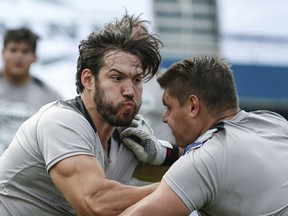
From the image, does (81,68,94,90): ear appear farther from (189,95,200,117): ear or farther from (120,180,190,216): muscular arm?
(120,180,190,216): muscular arm

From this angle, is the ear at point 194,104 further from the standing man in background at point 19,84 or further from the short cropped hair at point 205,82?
the standing man in background at point 19,84

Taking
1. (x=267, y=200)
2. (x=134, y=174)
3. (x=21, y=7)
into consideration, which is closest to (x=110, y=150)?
(x=134, y=174)

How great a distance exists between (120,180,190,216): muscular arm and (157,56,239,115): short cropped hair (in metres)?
0.51

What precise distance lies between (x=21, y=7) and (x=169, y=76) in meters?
8.93

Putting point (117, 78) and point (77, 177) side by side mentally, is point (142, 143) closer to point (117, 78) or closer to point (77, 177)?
point (117, 78)

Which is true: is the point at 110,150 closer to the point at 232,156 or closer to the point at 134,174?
the point at 134,174

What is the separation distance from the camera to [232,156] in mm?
4539

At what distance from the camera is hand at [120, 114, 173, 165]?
17.0 feet

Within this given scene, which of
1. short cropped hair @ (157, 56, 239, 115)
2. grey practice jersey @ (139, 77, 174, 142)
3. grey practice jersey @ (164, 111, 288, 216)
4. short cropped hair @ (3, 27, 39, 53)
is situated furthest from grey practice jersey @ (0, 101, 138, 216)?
short cropped hair @ (3, 27, 39, 53)

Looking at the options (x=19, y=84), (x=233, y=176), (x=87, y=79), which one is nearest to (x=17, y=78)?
(x=19, y=84)

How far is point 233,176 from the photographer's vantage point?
4.54m

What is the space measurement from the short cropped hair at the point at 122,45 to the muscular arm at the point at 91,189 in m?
0.57

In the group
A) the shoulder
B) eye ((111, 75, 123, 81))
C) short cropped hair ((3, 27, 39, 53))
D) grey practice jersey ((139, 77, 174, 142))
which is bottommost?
grey practice jersey ((139, 77, 174, 142))

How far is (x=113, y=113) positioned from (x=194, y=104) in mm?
420
